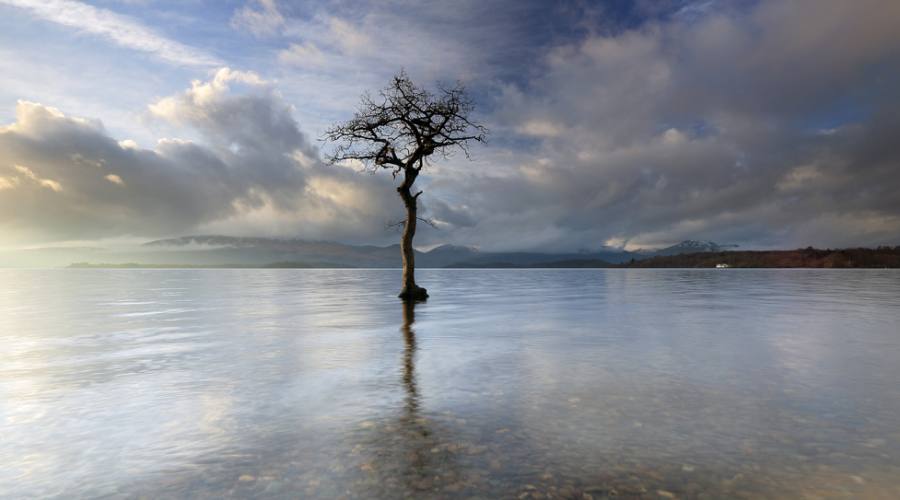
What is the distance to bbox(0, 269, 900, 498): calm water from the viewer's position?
562 centimetres

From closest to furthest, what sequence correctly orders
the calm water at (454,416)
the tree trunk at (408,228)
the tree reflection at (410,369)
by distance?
the calm water at (454,416), the tree reflection at (410,369), the tree trunk at (408,228)

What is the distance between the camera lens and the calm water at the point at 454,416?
18.4 feet

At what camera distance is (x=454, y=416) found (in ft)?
26.5

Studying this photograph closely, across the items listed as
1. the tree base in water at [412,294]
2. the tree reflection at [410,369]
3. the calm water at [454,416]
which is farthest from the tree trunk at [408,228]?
the calm water at [454,416]

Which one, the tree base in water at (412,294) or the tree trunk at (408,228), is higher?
the tree trunk at (408,228)

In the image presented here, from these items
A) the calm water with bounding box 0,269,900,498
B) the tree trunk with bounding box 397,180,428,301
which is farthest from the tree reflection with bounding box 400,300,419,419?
the tree trunk with bounding box 397,180,428,301

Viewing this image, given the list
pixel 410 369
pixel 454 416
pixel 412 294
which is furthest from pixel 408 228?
pixel 454 416

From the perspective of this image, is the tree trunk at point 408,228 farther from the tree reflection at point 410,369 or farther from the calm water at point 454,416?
the calm water at point 454,416

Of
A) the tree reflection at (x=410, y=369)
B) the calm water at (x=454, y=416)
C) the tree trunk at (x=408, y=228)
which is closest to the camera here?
the calm water at (x=454, y=416)

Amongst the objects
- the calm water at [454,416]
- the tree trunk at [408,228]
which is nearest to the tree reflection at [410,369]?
the calm water at [454,416]

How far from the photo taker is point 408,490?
534 centimetres

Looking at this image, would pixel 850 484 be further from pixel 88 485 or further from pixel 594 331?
pixel 594 331

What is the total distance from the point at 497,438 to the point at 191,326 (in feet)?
62.9

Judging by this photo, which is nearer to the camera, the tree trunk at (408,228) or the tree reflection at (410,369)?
the tree reflection at (410,369)
